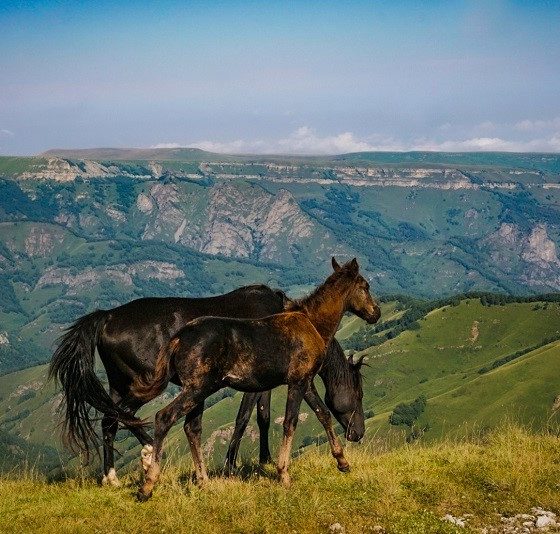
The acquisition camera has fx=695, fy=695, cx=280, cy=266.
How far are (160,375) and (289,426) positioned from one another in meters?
2.70

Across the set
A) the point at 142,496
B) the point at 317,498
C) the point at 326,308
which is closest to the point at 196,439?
the point at 142,496

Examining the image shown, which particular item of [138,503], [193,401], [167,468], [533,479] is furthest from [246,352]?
[533,479]

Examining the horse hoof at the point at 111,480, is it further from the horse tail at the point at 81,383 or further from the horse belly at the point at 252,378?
the horse belly at the point at 252,378

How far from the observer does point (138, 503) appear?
11.4m

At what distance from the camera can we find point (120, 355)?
578 inches

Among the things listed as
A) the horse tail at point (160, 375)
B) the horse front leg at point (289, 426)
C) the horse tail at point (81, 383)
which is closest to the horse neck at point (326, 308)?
the horse front leg at point (289, 426)

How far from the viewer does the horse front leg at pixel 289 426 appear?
12.8 m

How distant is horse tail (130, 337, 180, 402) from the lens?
482 inches

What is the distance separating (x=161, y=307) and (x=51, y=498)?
4.52 meters

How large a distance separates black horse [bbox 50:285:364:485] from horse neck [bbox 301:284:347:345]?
22.0 inches

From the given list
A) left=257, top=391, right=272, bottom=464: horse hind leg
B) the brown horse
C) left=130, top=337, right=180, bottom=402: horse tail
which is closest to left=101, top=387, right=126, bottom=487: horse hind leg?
the brown horse

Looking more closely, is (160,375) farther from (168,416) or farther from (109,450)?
(109,450)

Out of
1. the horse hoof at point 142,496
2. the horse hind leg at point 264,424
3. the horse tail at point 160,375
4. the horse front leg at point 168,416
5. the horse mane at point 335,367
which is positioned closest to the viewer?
the horse hoof at point 142,496

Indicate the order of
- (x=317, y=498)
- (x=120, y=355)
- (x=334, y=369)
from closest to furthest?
(x=317, y=498) < (x=120, y=355) < (x=334, y=369)
